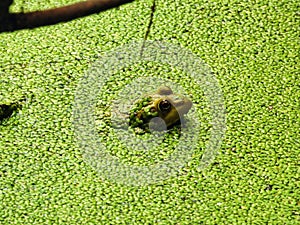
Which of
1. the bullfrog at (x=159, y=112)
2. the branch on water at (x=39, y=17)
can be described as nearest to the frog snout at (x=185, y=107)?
the bullfrog at (x=159, y=112)

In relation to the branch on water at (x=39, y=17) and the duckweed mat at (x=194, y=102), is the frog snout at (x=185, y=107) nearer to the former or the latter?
the duckweed mat at (x=194, y=102)

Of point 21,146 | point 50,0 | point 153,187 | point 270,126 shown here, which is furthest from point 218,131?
point 50,0

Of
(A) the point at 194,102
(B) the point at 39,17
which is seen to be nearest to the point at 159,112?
(A) the point at 194,102

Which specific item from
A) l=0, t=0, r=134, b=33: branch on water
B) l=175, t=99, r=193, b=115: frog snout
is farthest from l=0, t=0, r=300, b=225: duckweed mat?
l=0, t=0, r=134, b=33: branch on water

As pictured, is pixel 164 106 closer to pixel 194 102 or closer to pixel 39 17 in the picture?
pixel 194 102

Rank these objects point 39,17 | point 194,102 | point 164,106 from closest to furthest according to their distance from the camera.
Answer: point 39,17 → point 164,106 → point 194,102

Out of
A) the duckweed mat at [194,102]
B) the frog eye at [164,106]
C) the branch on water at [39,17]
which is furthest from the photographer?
the frog eye at [164,106]

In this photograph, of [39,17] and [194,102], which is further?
[194,102]

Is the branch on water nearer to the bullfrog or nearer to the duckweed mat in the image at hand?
the duckweed mat

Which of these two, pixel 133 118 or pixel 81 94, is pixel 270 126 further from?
pixel 81 94
